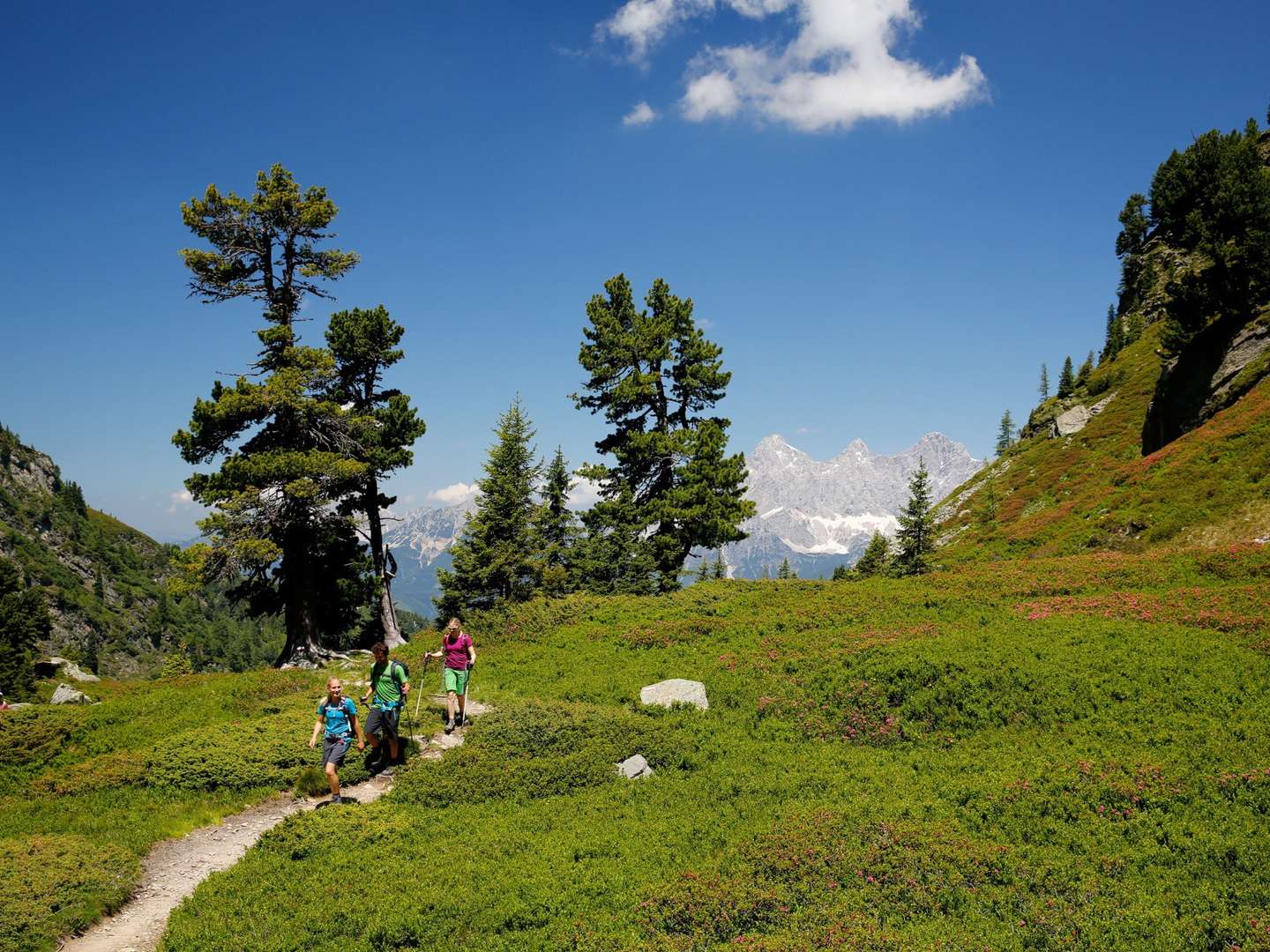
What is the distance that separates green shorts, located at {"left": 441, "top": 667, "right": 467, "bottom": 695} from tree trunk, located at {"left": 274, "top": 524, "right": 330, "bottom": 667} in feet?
44.1

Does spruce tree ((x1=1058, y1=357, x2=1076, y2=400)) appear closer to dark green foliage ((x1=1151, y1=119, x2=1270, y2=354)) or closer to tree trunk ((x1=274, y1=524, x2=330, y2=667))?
dark green foliage ((x1=1151, y1=119, x2=1270, y2=354))

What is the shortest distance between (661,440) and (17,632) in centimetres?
3668

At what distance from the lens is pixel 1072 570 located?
88.6ft

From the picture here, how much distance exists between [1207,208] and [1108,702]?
4935cm

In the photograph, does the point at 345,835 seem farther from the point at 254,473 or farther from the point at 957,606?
the point at 957,606

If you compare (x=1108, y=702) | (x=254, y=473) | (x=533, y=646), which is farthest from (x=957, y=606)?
(x=254, y=473)

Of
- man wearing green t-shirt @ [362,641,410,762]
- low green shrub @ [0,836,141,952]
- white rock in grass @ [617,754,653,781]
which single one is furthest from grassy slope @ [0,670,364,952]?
white rock in grass @ [617,754,653,781]

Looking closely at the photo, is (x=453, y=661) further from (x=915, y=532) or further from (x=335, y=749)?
(x=915, y=532)

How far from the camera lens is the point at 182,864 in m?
11.6

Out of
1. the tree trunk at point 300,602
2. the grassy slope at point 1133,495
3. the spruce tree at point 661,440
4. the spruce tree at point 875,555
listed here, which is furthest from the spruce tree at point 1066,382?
the tree trunk at point 300,602

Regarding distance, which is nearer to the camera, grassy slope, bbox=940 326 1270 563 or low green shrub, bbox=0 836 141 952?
low green shrub, bbox=0 836 141 952

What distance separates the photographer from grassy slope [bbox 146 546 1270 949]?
9133 mm

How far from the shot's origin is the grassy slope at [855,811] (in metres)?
9.13

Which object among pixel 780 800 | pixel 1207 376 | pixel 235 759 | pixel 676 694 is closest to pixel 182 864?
pixel 235 759
